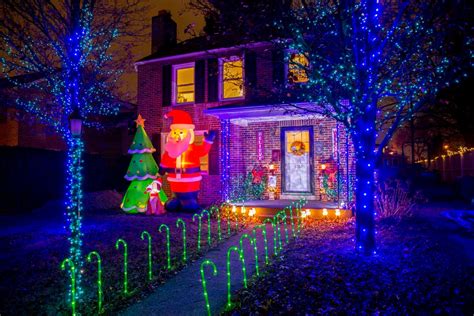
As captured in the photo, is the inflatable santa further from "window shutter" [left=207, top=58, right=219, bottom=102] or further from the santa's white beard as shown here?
"window shutter" [left=207, top=58, right=219, bottom=102]

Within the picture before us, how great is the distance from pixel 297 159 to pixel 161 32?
29.9 ft

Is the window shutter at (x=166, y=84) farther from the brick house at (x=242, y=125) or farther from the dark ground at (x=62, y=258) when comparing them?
the dark ground at (x=62, y=258)

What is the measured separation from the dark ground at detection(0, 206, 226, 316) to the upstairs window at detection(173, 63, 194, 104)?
5610 mm

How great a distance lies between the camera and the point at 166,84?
48.0 feet

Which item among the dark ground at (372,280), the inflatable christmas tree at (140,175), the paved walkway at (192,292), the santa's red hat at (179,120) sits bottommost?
the paved walkway at (192,292)

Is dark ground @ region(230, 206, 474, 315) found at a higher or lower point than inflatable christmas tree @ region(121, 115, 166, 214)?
lower

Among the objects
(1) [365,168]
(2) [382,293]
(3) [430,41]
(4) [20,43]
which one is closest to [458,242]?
(1) [365,168]

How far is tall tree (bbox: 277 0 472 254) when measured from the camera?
589 centimetres

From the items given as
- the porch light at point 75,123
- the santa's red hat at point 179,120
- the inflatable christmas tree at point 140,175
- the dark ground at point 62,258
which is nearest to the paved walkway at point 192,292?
the dark ground at point 62,258

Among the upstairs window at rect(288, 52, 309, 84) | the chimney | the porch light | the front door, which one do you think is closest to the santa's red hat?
the front door

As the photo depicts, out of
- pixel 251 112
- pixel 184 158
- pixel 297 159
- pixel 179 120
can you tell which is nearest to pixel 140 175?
pixel 184 158

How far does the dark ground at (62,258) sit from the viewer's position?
4.69 metres

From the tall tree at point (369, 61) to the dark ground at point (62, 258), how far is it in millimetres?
3561

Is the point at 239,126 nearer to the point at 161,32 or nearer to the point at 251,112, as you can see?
the point at 251,112
